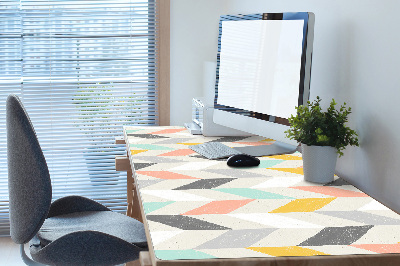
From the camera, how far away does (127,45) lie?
3570 mm

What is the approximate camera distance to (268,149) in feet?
7.64

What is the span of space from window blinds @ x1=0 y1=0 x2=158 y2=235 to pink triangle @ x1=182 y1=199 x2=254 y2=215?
2.11 m

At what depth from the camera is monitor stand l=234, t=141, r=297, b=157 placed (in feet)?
7.39

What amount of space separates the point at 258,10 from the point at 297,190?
4.90 ft

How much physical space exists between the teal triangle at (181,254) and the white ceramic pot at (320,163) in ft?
2.30

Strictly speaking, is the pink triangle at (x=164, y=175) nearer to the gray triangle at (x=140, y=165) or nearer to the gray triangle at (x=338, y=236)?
the gray triangle at (x=140, y=165)

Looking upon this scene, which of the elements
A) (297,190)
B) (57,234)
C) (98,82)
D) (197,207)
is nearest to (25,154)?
(57,234)

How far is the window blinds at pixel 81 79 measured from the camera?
11.5 feet

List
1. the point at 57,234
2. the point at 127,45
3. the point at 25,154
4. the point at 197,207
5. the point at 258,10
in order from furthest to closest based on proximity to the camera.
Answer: the point at 127,45 < the point at 258,10 < the point at 57,234 < the point at 25,154 < the point at 197,207

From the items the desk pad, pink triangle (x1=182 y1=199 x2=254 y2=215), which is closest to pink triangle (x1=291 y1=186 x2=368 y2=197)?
the desk pad

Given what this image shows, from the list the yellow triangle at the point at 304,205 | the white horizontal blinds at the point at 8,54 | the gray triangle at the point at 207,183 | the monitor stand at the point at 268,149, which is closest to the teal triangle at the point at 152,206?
the gray triangle at the point at 207,183

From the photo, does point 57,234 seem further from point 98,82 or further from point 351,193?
point 98,82

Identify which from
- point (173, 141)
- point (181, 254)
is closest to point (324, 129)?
point (181, 254)

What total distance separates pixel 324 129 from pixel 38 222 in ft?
3.01
